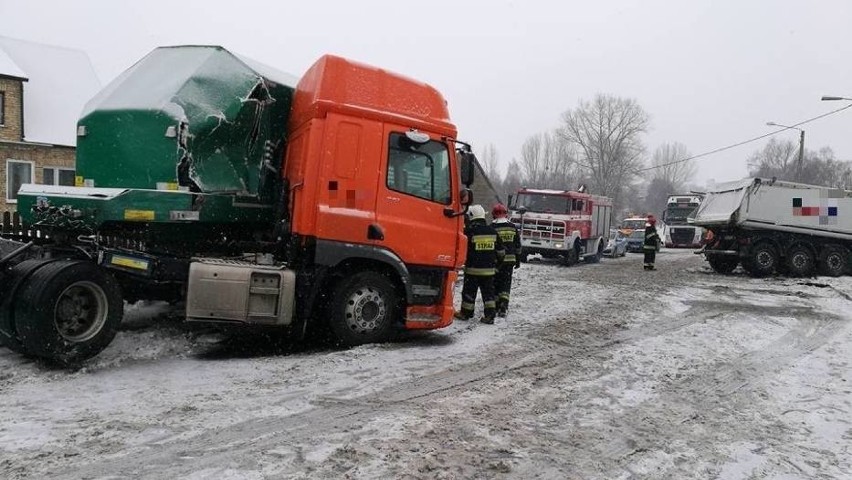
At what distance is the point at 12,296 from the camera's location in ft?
17.2

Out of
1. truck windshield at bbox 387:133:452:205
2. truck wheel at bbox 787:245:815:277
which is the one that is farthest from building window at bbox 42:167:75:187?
truck wheel at bbox 787:245:815:277

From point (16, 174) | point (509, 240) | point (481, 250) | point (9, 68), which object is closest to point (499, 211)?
point (509, 240)

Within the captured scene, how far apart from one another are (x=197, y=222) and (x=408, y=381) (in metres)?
2.85

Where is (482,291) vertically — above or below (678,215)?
below

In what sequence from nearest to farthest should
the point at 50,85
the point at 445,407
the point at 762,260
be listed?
the point at 445,407, the point at 762,260, the point at 50,85

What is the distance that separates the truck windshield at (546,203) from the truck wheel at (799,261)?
691 centimetres

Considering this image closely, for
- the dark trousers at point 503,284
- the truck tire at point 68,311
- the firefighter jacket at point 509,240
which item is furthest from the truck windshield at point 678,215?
the truck tire at point 68,311

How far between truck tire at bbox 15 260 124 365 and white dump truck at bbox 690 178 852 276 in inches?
668

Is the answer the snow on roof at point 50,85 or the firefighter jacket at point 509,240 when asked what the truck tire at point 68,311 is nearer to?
the firefighter jacket at point 509,240

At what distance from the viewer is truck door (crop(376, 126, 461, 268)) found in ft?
22.0

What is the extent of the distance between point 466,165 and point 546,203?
14.3 meters

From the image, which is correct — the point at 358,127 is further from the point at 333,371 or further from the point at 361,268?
the point at 333,371

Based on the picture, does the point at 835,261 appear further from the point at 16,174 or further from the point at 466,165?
the point at 16,174

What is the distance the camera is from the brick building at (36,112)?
21906mm
